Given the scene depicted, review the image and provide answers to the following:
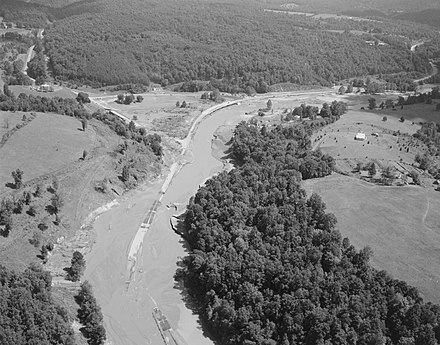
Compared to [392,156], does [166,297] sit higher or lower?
lower

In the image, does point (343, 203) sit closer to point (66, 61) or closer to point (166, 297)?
point (166, 297)

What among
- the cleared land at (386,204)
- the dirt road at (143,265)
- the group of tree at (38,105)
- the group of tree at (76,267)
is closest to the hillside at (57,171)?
the group of tree at (38,105)

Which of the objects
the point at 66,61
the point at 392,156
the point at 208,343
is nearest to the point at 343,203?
the point at 392,156

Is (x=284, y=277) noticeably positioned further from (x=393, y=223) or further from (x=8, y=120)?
(x=8, y=120)

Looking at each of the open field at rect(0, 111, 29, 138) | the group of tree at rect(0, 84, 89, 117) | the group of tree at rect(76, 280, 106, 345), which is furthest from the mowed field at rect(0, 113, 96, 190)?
the group of tree at rect(76, 280, 106, 345)

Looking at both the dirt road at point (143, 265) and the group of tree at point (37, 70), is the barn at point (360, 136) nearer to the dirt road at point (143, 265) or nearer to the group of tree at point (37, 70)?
the dirt road at point (143, 265)

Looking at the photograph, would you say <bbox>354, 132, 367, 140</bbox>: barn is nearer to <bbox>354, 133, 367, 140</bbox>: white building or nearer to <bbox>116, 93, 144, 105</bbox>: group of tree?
<bbox>354, 133, 367, 140</bbox>: white building
